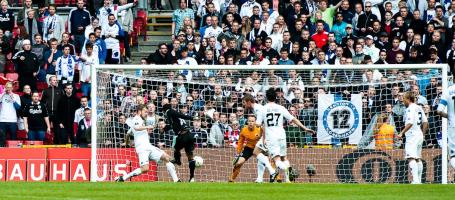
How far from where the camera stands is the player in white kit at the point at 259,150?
24.7m

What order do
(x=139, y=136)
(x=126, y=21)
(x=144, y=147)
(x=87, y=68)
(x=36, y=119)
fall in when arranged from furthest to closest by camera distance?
Result: (x=126, y=21) → (x=87, y=68) → (x=36, y=119) → (x=139, y=136) → (x=144, y=147)

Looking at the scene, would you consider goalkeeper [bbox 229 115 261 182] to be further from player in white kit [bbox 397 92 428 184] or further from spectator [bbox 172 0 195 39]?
spectator [bbox 172 0 195 39]

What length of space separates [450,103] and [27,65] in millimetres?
14534

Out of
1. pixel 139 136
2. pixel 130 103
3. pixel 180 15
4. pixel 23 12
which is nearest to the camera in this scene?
pixel 139 136

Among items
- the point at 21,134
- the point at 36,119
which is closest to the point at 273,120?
the point at 36,119

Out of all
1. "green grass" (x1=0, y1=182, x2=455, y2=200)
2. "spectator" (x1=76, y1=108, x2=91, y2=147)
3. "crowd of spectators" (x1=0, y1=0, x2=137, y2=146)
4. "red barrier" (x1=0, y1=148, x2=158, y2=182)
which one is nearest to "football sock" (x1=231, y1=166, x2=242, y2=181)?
"red barrier" (x1=0, y1=148, x2=158, y2=182)

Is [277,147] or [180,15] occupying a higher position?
[180,15]

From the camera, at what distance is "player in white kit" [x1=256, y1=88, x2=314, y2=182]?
24562 mm

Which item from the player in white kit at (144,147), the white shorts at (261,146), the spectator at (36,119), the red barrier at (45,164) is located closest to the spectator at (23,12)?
the spectator at (36,119)

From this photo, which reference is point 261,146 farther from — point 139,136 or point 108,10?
point 108,10

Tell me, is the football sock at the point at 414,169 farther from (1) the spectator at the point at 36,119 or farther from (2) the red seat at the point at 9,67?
(2) the red seat at the point at 9,67

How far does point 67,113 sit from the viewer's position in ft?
99.9

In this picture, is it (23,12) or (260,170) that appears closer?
(260,170)

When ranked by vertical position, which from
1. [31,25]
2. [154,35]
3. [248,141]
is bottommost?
[248,141]
